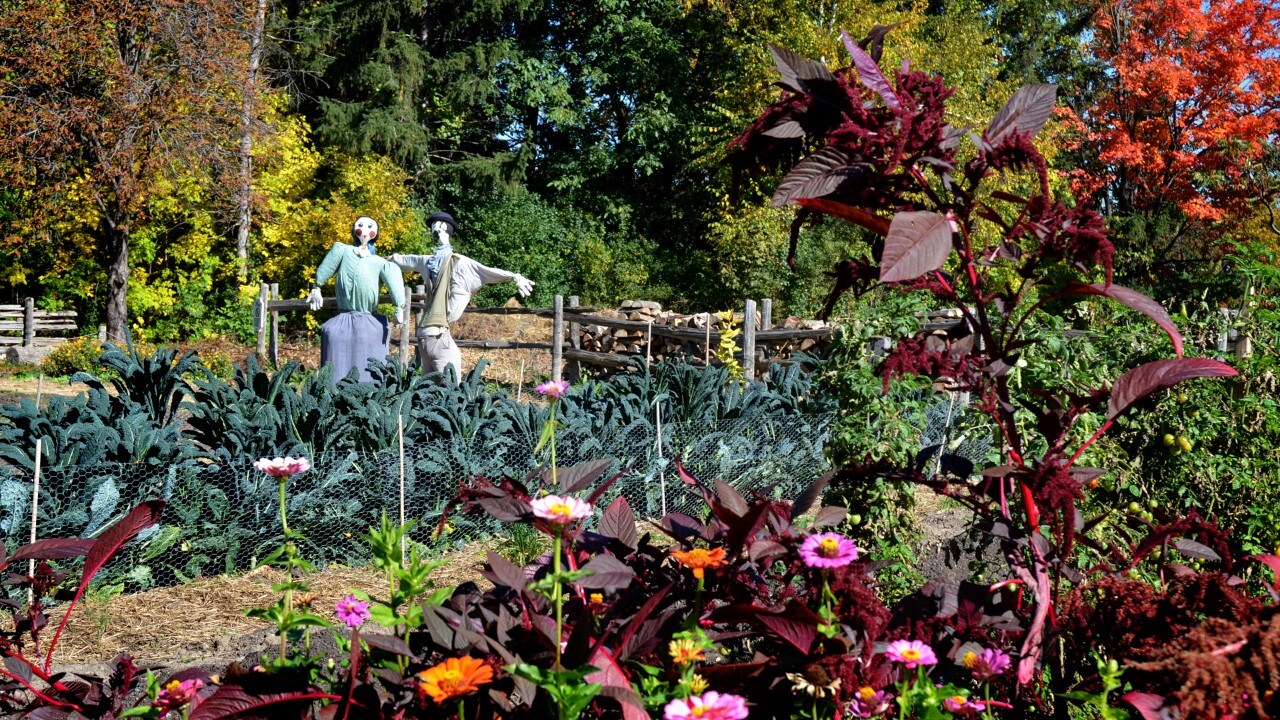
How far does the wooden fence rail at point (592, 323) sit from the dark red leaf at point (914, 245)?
8.45 m

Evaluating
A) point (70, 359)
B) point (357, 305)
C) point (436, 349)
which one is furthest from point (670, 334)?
point (70, 359)

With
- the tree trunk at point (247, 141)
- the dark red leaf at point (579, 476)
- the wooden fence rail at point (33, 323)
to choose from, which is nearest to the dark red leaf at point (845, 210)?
the dark red leaf at point (579, 476)

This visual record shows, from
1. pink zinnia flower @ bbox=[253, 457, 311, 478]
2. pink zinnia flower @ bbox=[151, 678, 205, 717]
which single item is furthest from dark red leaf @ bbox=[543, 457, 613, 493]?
pink zinnia flower @ bbox=[151, 678, 205, 717]

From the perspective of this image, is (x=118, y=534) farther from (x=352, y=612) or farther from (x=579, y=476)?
(x=579, y=476)

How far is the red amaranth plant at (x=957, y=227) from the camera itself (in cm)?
131

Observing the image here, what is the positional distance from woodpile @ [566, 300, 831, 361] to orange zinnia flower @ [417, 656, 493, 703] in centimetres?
1038

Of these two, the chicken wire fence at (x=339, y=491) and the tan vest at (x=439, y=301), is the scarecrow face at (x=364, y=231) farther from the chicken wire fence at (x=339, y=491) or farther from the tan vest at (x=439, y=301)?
the chicken wire fence at (x=339, y=491)

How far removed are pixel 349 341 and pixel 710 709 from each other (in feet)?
21.8

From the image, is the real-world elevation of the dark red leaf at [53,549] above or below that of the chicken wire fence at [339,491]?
above

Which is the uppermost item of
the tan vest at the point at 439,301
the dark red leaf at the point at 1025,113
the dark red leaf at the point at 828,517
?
the dark red leaf at the point at 1025,113

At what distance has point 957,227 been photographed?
4.52 feet

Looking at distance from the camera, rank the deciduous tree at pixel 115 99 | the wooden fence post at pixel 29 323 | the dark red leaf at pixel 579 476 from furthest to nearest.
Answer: the wooden fence post at pixel 29 323, the deciduous tree at pixel 115 99, the dark red leaf at pixel 579 476

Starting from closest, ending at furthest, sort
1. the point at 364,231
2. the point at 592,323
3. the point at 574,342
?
the point at 364,231 → the point at 592,323 → the point at 574,342

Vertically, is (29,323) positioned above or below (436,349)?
→ below
